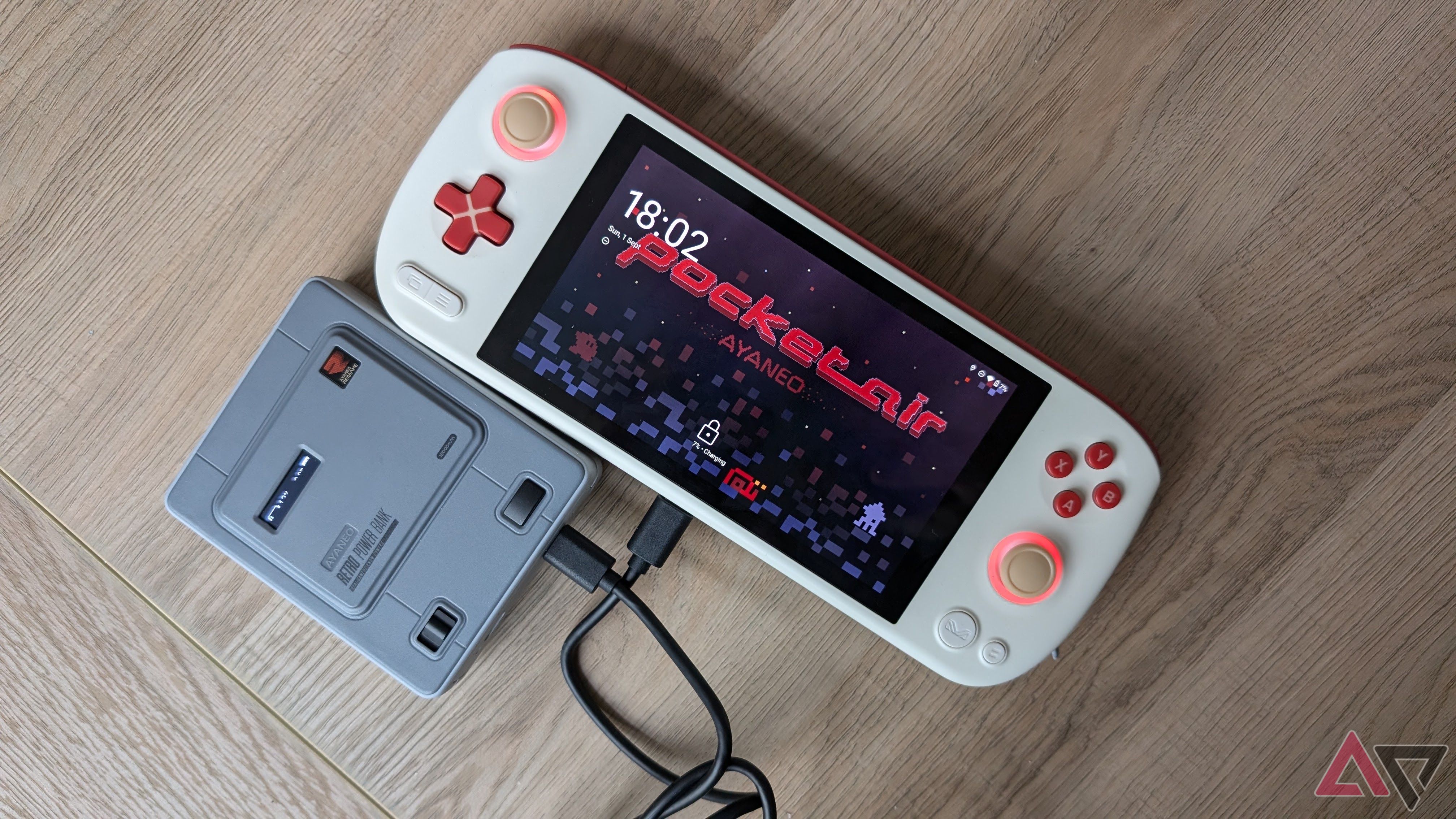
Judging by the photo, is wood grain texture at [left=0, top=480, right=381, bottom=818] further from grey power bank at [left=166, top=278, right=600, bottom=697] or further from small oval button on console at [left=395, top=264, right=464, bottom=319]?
small oval button on console at [left=395, top=264, right=464, bottom=319]

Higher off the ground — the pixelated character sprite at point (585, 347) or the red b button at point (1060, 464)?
the red b button at point (1060, 464)

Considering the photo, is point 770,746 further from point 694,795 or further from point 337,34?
point 337,34

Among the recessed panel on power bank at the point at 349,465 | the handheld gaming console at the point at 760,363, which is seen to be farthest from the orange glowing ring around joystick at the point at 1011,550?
the recessed panel on power bank at the point at 349,465

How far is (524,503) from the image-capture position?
0.50m

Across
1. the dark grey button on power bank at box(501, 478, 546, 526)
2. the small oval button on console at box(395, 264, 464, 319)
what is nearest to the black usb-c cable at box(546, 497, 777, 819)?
the dark grey button on power bank at box(501, 478, 546, 526)

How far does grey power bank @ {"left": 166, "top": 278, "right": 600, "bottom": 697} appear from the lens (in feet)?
1.64

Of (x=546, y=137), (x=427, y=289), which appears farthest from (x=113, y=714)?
(x=546, y=137)

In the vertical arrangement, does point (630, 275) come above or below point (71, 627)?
above

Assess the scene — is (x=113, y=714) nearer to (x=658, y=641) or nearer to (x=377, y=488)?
(x=377, y=488)

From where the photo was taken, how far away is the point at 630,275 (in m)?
0.49

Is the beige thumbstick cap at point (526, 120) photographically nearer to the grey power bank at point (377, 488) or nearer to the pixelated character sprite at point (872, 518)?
the grey power bank at point (377, 488)

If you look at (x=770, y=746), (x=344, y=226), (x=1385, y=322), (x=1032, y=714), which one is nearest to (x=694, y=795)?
(x=770, y=746)

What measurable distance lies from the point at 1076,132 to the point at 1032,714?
375 millimetres

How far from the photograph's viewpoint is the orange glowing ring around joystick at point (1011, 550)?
49 centimetres
